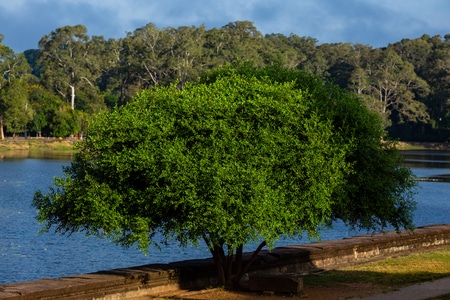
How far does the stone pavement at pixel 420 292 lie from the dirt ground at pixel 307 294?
0.63 meters

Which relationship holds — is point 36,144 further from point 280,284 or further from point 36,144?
point 280,284

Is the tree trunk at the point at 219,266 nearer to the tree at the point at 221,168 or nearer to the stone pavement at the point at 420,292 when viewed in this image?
the tree at the point at 221,168

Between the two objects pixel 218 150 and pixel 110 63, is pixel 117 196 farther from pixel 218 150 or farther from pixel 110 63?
pixel 110 63

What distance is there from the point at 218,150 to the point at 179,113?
143 cm

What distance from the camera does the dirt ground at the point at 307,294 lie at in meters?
21.5

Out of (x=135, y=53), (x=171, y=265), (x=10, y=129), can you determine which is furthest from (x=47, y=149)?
(x=171, y=265)

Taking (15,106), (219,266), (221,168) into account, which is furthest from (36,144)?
(221,168)

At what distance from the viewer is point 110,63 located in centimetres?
17575

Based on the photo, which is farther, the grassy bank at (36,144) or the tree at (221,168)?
the grassy bank at (36,144)

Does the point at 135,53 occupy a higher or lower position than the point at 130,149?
higher

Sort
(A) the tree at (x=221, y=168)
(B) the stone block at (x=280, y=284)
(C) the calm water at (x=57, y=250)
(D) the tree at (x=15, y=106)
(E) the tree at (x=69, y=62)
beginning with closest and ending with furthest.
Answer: (A) the tree at (x=221, y=168) → (B) the stone block at (x=280, y=284) → (C) the calm water at (x=57, y=250) → (D) the tree at (x=15, y=106) → (E) the tree at (x=69, y=62)

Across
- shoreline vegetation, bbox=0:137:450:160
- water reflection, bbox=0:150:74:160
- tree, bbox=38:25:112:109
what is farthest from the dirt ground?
tree, bbox=38:25:112:109

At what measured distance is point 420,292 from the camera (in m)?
21.0

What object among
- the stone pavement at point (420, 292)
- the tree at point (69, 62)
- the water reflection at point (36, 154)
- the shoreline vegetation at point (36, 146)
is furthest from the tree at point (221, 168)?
the tree at point (69, 62)
